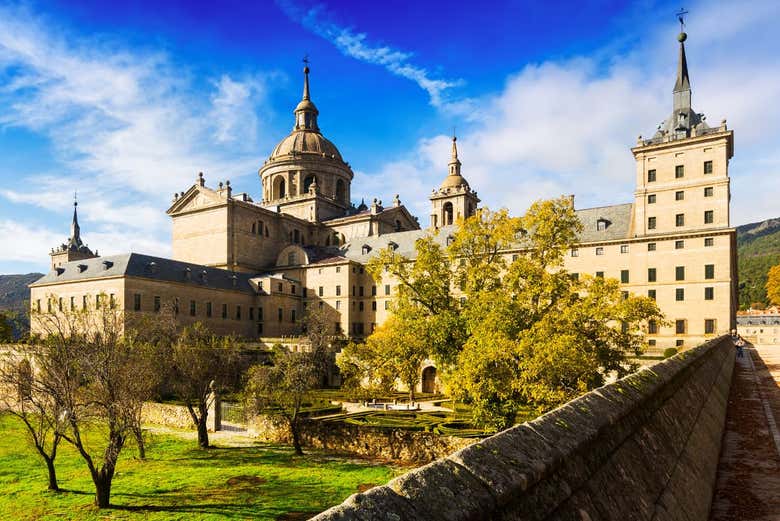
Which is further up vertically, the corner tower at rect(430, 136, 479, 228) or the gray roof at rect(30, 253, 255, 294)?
the corner tower at rect(430, 136, 479, 228)

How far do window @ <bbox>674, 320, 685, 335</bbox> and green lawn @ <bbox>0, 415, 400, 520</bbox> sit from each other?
36.9 m

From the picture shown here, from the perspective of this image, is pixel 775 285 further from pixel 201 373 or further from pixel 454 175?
pixel 201 373

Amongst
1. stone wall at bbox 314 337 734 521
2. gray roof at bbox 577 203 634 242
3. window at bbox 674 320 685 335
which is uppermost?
gray roof at bbox 577 203 634 242

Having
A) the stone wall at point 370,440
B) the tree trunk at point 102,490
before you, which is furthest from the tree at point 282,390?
the tree trunk at point 102,490

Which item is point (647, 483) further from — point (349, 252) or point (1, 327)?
point (1, 327)

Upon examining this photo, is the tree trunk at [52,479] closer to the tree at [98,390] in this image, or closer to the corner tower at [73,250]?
the tree at [98,390]

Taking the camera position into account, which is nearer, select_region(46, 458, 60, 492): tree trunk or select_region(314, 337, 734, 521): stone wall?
select_region(314, 337, 734, 521): stone wall

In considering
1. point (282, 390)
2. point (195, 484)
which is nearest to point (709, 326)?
point (282, 390)

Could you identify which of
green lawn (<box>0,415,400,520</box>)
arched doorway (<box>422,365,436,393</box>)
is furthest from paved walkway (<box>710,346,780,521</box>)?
arched doorway (<box>422,365,436,393</box>)

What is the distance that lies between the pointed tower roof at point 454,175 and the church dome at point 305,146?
19.3 metres

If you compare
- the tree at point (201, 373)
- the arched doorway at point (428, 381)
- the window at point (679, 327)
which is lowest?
the arched doorway at point (428, 381)

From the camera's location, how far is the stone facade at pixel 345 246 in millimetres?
49375

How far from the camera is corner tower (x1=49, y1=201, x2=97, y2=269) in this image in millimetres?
105062

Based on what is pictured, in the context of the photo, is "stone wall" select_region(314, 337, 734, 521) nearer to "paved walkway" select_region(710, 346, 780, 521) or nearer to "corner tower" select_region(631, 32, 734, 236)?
"paved walkway" select_region(710, 346, 780, 521)
